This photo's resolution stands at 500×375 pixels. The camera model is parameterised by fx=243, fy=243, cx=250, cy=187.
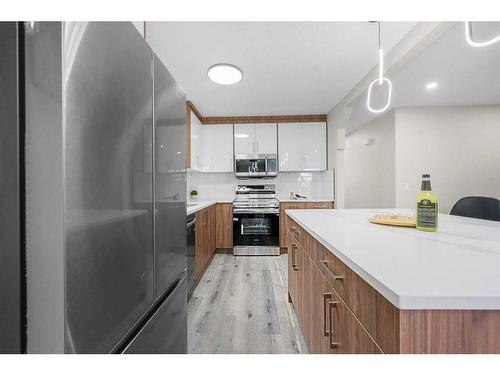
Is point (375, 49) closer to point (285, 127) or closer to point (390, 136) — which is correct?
point (285, 127)

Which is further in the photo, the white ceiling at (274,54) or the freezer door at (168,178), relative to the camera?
the white ceiling at (274,54)

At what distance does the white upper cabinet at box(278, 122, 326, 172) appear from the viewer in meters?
4.18

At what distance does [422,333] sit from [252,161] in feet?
12.1

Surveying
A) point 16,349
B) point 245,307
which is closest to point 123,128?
point 16,349

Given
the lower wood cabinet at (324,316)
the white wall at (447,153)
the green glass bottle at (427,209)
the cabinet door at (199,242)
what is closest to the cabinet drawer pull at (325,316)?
the lower wood cabinet at (324,316)

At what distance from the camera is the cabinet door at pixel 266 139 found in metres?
4.20

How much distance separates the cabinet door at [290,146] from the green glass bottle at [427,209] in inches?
119

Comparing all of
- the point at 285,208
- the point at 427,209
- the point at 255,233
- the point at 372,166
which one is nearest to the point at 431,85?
the point at 372,166

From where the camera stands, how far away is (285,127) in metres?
4.20

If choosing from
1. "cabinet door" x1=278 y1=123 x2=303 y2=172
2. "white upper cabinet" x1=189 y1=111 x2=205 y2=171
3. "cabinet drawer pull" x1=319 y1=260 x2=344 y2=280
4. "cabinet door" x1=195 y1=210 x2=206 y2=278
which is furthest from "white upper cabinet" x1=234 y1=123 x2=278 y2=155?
"cabinet drawer pull" x1=319 y1=260 x2=344 y2=280

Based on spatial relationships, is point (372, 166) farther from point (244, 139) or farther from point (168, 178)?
point (168, 178)

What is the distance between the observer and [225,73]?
2.45 m

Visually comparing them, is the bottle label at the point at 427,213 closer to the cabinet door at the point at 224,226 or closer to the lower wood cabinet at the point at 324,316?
the lower wood cabinet at the point at 324,316

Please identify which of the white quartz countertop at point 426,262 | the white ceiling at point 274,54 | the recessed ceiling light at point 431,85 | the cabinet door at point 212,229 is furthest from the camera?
the cabinet door at point 212,229
